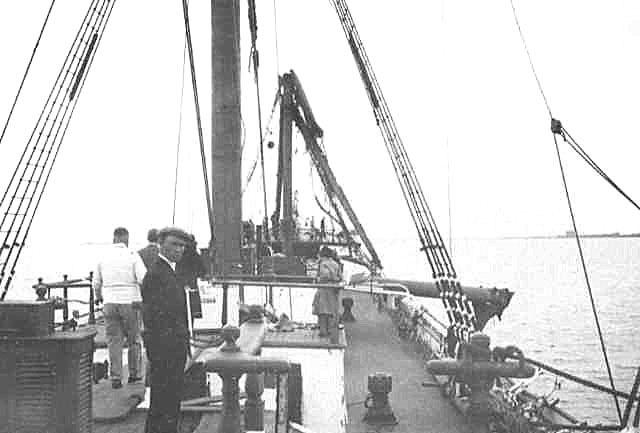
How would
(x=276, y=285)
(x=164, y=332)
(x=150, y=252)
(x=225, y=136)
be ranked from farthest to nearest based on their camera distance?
(x=225, y=136)
(x=276, y=285)
(x=150, y=252)
(x=164, y=332)

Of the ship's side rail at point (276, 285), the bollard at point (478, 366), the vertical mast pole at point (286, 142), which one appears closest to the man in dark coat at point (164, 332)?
the bollard at point (478, 366)

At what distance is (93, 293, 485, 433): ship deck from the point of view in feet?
21.0

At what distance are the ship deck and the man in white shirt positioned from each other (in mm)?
998

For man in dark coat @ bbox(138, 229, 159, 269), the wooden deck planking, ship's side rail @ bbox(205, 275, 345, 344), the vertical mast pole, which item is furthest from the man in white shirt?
the vertical mast pole

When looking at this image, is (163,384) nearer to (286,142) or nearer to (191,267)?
(191,267)

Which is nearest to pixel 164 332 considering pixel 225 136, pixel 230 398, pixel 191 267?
pixel 230 398

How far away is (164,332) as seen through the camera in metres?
5.18

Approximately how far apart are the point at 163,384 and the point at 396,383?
597cm

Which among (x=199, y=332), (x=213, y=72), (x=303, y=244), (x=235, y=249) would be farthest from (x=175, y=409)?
(x=303, y=244)

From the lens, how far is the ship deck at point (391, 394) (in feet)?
21.0

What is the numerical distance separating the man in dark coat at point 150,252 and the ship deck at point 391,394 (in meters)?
1.60

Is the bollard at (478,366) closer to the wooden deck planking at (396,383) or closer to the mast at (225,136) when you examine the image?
the wooden deck planking at (396,383)

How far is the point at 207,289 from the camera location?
13242 millimetres

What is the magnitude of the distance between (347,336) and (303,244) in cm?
1971
